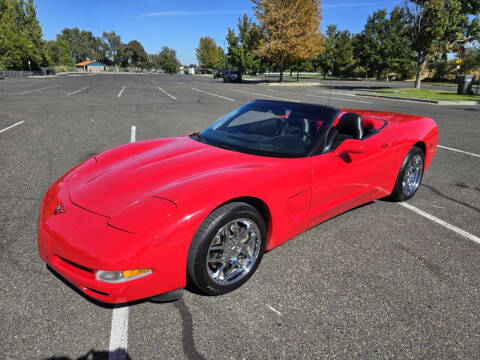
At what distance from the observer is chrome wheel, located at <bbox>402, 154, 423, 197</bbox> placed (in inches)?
158

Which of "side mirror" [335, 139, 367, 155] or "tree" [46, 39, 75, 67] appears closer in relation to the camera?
"side mirror" [335, 139, 367, 155]

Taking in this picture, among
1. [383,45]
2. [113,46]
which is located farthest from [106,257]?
[113,46]

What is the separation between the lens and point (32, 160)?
5.55 metres

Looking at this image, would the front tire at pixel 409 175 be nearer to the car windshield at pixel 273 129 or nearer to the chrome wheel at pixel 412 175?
the chrome wheel at pixel 412 175

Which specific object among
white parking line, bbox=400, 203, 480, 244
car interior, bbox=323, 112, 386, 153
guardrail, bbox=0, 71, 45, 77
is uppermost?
guardrail, bbox=0, 71, 45, 77

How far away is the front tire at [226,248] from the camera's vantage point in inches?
85.4

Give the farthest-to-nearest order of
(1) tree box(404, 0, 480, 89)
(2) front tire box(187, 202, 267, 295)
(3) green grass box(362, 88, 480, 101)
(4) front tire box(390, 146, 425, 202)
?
(1) tree box(404, 0, 480, 89)
(3) green grass box(362, 88, 480, 101)
(4) front tire box(390, 146, 425, 202)
(2) front tire box(187, 202, 267, 295)

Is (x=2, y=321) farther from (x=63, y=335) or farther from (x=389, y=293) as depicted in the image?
(x=389, y=293)

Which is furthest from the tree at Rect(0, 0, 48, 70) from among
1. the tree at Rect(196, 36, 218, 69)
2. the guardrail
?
the tree at Rect(196, 36, 218, 69)

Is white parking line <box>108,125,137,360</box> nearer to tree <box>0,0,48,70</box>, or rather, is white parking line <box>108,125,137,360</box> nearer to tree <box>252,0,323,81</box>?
→ tree <box>252,0,323,81</box>

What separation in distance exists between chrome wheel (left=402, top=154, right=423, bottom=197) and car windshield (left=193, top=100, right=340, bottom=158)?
1.40 meters

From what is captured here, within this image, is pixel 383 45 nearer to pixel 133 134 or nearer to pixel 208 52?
pixel 133 134

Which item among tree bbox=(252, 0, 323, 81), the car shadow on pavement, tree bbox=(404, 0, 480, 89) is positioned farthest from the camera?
tree bbox=(252, 0, 323, 81)

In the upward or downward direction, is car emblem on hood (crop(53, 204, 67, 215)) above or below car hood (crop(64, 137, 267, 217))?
below
